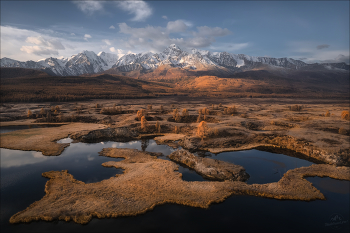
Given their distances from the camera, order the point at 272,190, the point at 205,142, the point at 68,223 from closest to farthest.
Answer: the point at 68,223 < the point at 272,190 < the point at 205,142

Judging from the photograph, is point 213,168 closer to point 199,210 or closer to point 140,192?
point 199,210

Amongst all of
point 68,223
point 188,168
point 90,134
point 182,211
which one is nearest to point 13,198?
point 68,223

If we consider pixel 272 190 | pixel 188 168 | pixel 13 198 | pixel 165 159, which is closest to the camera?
pixel 13 198

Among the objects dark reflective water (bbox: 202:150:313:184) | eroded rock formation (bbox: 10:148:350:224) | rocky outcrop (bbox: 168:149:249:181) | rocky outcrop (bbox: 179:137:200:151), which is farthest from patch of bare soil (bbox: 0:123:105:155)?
dark reflective water (bbox: 202:150:313:184)

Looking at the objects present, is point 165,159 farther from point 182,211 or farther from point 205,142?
point 182,211

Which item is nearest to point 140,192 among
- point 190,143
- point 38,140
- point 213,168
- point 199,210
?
point 199,210

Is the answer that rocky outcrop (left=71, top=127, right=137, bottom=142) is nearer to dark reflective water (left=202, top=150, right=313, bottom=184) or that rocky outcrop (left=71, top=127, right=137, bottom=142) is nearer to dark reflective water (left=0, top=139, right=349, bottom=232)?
dark reflective water (left=0, top=139, right=349, bottom=232)
